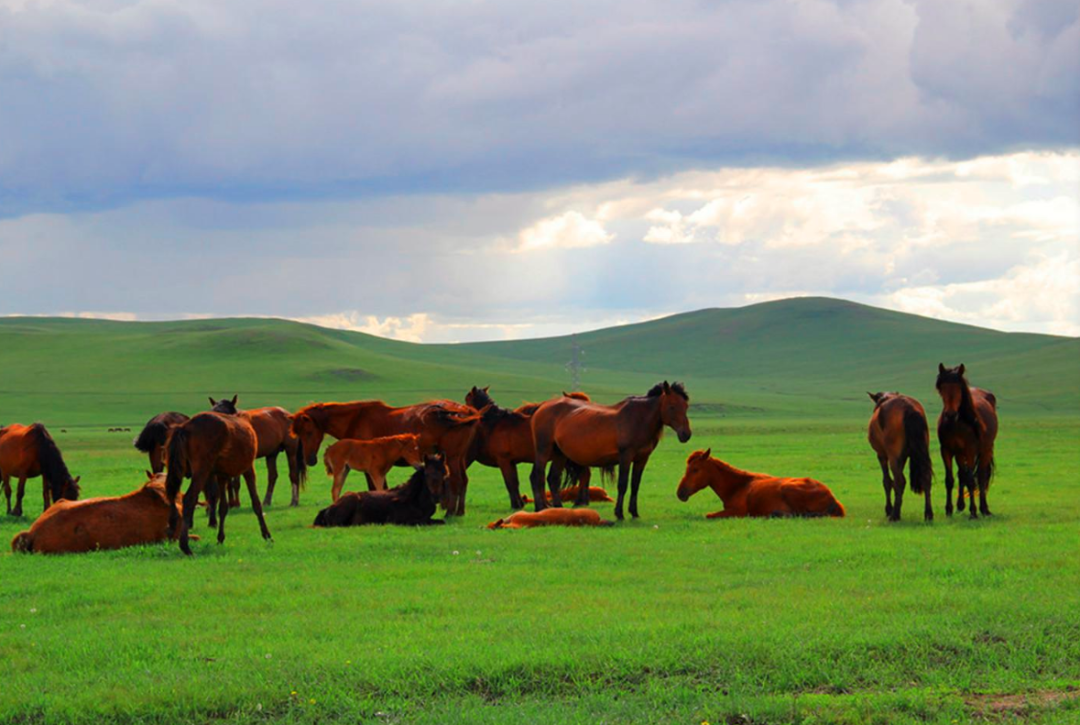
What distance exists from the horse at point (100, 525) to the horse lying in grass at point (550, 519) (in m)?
4.52

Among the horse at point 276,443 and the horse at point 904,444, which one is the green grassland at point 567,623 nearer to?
the horse at point 904,444

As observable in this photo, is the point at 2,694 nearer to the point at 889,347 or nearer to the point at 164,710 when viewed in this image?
the point at 164,710

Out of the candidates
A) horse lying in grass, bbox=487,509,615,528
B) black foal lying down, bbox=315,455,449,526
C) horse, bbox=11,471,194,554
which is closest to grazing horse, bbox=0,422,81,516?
horse, bbox=11,471,194,554

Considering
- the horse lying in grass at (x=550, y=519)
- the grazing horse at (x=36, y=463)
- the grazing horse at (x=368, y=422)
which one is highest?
the grazing horse at (x=368, y=422)

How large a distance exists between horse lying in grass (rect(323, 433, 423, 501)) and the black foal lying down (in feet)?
7.13

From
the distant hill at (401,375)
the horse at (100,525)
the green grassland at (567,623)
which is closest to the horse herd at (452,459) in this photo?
the horse at (100,525)

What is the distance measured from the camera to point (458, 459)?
18828 mm

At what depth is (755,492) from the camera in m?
17.1

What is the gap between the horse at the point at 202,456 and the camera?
13309 mm

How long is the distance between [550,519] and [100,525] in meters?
5.90

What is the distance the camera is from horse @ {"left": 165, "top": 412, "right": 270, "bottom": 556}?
43.7ft

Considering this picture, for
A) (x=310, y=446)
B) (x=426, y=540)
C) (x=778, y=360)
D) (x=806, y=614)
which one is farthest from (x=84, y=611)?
(x=778, y=360)

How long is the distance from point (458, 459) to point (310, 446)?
3849 millimetres

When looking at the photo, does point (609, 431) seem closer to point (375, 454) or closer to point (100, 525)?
point (375, 454)
